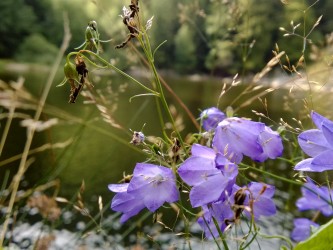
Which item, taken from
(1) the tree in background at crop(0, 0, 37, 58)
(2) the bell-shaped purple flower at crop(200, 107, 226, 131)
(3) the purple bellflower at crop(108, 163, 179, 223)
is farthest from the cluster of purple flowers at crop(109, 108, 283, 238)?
(1) the tree in background at crop(0, 0, 37, 58)

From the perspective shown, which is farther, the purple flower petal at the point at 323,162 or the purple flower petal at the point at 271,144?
the purple flower petal at the point at 271,144

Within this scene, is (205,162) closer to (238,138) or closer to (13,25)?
(238,138)

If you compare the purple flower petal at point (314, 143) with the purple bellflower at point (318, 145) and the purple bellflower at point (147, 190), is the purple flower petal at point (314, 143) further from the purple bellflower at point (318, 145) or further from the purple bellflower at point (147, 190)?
the purple bellflower at point (147, 190)

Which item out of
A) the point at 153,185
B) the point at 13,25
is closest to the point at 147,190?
the point at 153,185

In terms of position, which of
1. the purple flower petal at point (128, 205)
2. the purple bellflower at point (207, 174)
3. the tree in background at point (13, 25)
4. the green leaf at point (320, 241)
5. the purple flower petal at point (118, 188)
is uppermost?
the purple bellflower at point (207, 174)

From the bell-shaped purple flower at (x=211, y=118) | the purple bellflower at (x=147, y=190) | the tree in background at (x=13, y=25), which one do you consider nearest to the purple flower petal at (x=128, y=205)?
the purple bellflower at (x=147, y=190)
